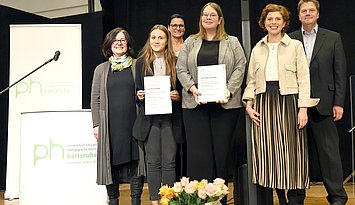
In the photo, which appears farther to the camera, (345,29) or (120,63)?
(345,29)

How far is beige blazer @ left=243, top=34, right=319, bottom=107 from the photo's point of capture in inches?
96.5

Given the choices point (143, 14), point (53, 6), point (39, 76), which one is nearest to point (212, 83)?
point (39, 76)

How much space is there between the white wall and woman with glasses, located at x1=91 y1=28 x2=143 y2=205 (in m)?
3.21

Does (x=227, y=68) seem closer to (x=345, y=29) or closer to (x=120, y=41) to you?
(x=120, y=41)

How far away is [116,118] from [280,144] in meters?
1.08

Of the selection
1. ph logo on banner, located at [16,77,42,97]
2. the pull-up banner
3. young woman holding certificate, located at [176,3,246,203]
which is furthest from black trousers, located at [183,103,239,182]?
ph logo on banner, located at [16,77,42,97]

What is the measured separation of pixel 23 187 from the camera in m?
3.18

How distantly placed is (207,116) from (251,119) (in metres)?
0.27

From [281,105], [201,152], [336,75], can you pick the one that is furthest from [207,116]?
[336,75]

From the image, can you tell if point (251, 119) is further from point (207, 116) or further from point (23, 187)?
point (23, 187)

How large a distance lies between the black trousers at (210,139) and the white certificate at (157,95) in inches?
7.3

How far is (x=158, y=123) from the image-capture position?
8.89 ft

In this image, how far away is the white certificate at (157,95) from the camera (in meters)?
2.64

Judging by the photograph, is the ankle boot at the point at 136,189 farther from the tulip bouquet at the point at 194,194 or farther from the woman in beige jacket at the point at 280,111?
the tulip bouquet at the point at 194,194
